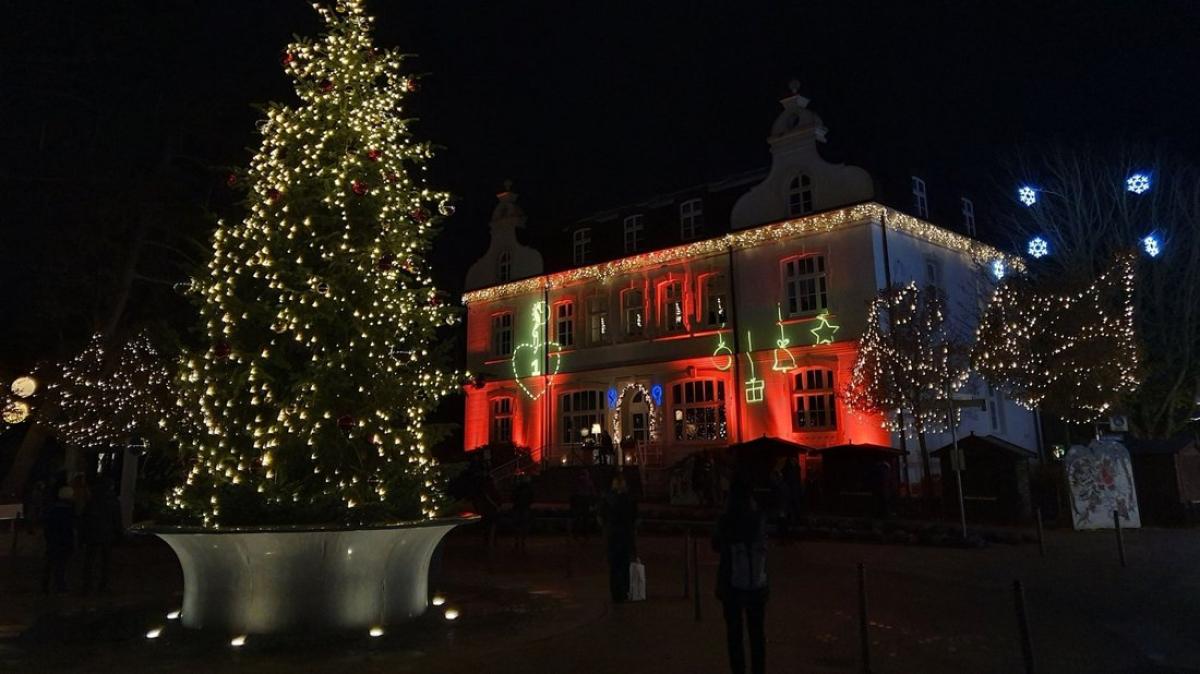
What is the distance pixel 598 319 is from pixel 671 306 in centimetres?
371

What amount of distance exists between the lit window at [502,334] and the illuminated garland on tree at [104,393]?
1374cm

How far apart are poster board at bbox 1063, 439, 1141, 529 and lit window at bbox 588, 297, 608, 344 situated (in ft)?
60.0

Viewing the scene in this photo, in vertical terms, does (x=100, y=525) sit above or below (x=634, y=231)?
below

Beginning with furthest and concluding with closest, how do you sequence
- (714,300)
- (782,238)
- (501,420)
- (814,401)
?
(501,420), (714,300), (782,238), (814,401)

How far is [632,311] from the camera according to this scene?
32.7 m

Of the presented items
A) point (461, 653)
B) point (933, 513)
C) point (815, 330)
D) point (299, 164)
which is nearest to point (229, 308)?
point (299, 164)

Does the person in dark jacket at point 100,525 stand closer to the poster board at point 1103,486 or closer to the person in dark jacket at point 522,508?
the person in dark jacket at point 522,508

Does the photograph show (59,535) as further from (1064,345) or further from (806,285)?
(1064,345)

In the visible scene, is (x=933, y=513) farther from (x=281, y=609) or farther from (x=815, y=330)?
(x=281, y=609)

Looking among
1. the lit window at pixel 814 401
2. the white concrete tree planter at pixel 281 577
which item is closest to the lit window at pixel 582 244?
the lit window at pixel 814 401

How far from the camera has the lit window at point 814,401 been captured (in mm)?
26766

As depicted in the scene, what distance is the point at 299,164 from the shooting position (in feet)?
35.1

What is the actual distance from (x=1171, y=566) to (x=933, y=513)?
8.53 m

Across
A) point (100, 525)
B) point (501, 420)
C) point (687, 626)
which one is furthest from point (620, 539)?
point (501, 420)
